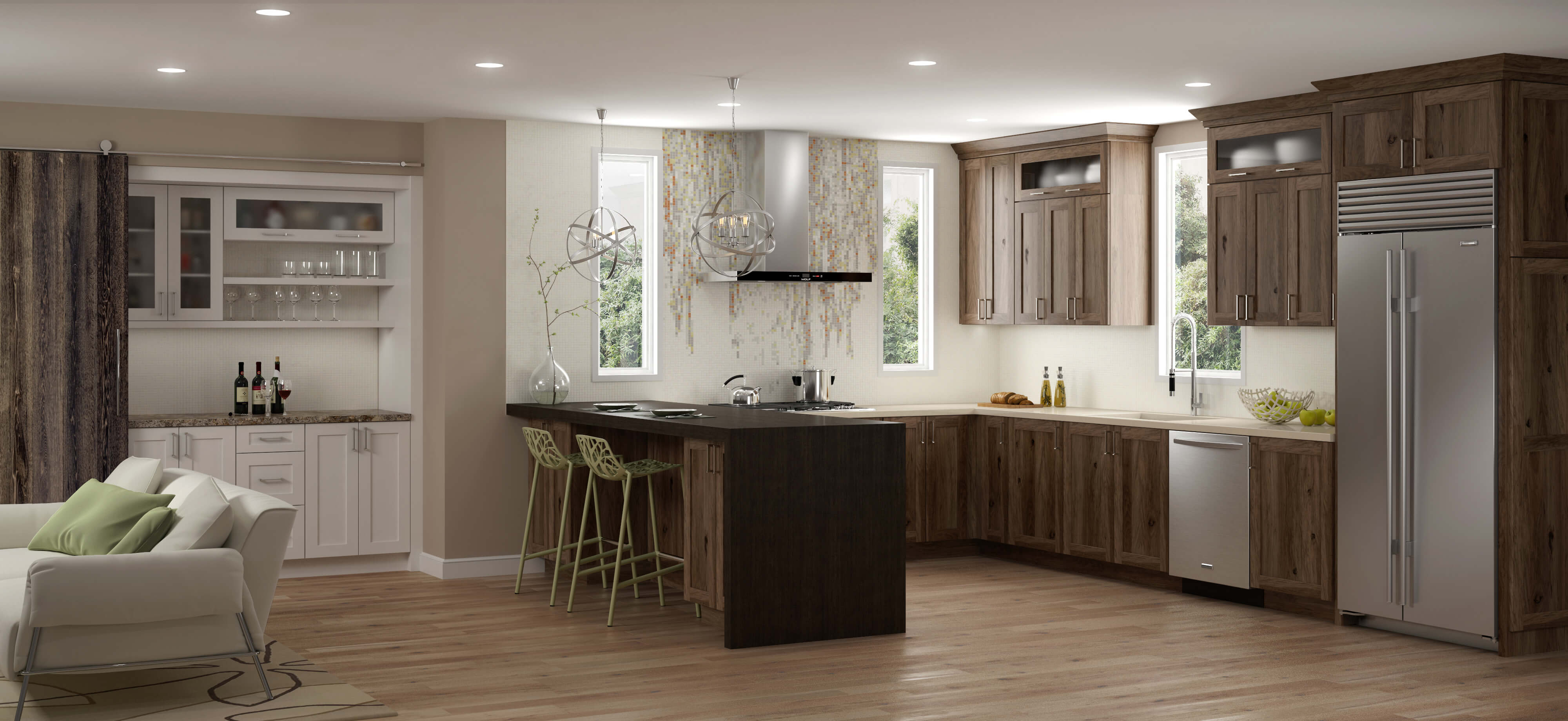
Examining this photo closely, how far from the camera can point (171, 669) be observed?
5258 millimetres

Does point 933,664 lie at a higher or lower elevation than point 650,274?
lower

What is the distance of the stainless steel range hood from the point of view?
7.98m

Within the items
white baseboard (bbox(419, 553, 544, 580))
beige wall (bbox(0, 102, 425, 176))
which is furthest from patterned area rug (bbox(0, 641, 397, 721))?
beige wall (bbox(0, 102, 425, 176))

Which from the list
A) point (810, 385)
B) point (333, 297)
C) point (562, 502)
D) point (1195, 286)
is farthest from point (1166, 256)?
point (333, 297)

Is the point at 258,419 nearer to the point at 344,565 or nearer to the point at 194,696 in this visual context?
the point at 344,565

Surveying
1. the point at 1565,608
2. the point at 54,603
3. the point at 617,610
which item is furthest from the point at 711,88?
the point at 1565,608

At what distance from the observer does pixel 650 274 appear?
26.4 ft

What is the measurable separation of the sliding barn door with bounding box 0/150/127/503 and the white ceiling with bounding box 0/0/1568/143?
36 centimetres

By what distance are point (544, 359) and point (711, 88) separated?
6.27 ft

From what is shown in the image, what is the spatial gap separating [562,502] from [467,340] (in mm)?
1004

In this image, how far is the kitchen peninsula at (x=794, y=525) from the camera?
568cm

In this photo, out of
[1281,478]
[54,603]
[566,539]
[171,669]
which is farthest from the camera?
[566,539]

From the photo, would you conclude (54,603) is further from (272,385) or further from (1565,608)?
(1565,608)

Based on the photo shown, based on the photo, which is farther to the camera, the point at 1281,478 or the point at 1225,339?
the point at 1225,339
